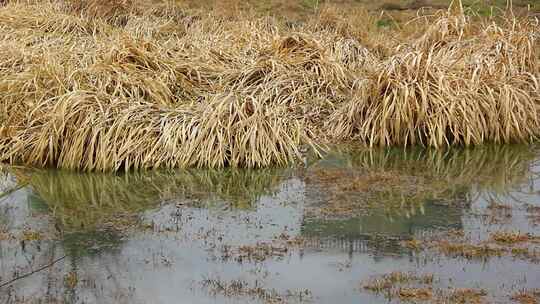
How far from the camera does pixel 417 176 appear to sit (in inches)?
296

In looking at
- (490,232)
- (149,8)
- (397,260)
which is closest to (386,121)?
(490,232)

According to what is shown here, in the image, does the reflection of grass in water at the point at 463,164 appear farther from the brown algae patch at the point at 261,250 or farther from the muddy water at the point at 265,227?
the brown algae patch at the point at 261,250

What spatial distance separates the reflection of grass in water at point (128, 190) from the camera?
6.61m

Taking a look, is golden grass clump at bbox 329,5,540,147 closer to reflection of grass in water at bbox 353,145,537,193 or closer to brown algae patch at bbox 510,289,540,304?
reflection of grass in water at bbox 353,145,537,193

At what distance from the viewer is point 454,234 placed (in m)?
5.96

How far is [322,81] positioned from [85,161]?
9.66 feet

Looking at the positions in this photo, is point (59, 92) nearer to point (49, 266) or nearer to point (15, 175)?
point (15, 175)

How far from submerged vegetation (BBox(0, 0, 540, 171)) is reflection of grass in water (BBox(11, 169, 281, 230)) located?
0.17 metres

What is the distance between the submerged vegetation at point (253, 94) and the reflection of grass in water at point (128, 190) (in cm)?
17

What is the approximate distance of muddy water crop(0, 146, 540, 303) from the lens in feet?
16.9

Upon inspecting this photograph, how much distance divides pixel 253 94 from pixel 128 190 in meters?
2.20

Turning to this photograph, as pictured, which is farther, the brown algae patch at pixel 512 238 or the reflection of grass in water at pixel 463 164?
the reflection of grass in water at pixel 463 164

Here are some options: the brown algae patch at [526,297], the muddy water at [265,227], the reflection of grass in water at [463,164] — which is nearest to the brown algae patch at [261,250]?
the muddy water at [265,227]

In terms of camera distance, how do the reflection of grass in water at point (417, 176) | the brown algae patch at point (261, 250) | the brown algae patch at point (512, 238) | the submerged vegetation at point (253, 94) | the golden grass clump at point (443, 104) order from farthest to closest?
1. the golden grass clump at point (443, 104)
2. the submerged vegetation at point (253, 94)
3. the reflection of grass in water at point (417, 176)
4. the brown algae patch at point (512, 238)
5. the brown algae patch at point (261, 250)
